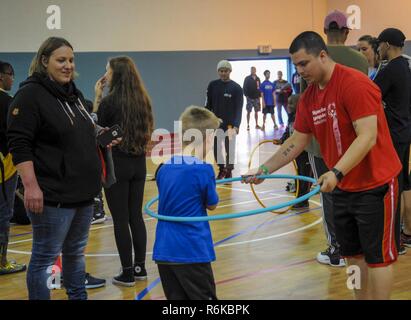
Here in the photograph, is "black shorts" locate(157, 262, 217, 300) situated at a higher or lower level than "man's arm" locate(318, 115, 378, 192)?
lower

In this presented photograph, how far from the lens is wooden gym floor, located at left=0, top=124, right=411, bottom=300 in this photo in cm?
550

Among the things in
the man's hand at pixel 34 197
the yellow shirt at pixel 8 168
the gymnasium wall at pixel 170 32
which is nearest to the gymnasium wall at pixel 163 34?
the gymnasium wall at pixel 170 32

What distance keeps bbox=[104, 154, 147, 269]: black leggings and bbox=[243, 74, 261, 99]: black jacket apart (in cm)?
1740

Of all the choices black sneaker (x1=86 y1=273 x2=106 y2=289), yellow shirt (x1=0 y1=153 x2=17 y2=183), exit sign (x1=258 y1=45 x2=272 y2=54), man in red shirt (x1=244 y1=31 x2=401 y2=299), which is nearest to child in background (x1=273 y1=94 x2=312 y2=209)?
black sneaker (x1=86 y1=273 x2=106 y2=289)

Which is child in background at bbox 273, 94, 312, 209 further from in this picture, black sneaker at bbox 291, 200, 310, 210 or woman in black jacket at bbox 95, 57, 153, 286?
woman in black jacket at bbox 95, 57, 153, 286

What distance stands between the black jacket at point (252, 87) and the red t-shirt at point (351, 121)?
18.7 meters

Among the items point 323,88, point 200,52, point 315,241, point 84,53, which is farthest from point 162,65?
point 323,88

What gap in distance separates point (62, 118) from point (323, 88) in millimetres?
1725

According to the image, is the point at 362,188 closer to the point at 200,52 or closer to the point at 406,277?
the point at 406,277

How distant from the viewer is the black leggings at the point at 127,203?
561 centimetres

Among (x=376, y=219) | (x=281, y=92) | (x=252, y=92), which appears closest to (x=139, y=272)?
(x=376, y=219)

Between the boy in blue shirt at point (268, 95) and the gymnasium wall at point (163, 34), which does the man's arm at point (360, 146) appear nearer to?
the gymnasium wall at point (163, 34)

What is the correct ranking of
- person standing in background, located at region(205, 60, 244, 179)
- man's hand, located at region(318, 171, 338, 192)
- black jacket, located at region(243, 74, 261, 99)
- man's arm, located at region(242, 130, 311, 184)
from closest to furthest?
1. man's hand, located at region(318, 171, 338, 192)
2. man's arm, located at region(242, 130, 311, 184)
3. person standing in background, located at region(205, 60, 244, 179)
4. black jacket, located at region(243, 74, 261, 99)

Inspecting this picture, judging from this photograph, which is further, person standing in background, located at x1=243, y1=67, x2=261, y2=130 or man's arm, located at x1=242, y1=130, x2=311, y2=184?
person standing in background, located at x1=243, y1=67, x2=261, y2=130
